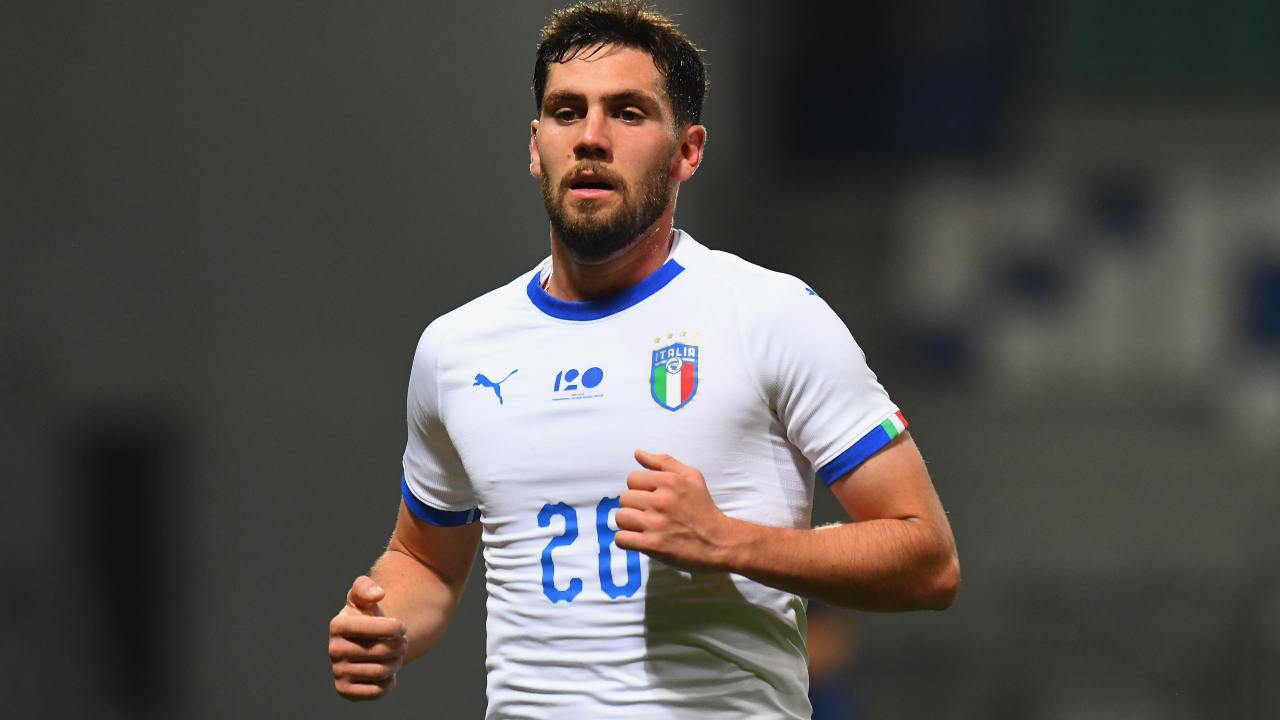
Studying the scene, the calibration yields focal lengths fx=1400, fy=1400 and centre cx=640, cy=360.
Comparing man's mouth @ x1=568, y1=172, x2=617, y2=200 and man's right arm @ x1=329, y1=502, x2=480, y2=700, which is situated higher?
man's mouth @ x1=568, y1=172, x2=617, y2=200

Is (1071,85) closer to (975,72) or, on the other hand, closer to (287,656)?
(975,72)

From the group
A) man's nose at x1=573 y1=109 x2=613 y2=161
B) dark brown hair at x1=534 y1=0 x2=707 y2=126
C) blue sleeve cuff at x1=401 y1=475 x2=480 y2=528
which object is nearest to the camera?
man's nose at x1=573 y1=109 x2=613 y2=161

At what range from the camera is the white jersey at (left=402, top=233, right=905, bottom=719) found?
2303 mm

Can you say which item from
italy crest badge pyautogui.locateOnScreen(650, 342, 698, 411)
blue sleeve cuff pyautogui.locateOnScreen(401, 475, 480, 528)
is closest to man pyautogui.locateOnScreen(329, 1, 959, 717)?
italy crest badge pyautogui.locateOnScreen(650, 342, 698, 411)

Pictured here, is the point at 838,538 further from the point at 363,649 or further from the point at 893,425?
the point at 363,649

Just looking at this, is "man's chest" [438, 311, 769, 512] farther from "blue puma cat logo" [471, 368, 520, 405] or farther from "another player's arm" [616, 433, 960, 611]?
"another player's arm" [616, 433, 960, 611]

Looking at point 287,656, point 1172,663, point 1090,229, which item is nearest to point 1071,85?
point 1090,229

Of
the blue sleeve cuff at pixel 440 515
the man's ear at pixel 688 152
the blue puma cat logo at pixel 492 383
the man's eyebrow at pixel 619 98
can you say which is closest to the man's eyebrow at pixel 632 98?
the man's eyebrow at pixel 619 98

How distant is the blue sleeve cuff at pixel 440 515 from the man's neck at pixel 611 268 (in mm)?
510

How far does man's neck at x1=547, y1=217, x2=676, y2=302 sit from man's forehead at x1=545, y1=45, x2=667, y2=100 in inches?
9.9

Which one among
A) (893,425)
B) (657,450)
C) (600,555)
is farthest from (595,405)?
(893,425)

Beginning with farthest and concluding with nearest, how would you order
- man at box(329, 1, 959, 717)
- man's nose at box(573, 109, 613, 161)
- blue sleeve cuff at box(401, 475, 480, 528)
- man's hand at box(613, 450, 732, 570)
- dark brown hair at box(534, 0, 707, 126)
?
blue sleeve cuff at box(401, 475, 480, 528)
dark brown hair at box(534, 0, 707, 126)
man's nose at box(573, 109, 613, 161)
man at box(329, 1, 959, 717)
man's hand at box(613, 450, 732, 570)

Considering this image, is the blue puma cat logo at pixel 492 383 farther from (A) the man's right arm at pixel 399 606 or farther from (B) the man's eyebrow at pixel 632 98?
(B) the man's eyebrow at pixel 632 98

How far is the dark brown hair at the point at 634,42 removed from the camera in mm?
2576
